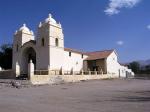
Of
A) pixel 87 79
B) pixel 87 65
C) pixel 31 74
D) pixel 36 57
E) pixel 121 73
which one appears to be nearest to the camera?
pixel 31 74

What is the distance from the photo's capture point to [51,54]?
137 feet

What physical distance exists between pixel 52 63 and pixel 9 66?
17993mm

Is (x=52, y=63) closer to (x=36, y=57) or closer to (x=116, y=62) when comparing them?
(x=36, y=57)

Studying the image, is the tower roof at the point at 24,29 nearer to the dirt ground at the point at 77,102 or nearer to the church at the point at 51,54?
the church at the point at 51,54

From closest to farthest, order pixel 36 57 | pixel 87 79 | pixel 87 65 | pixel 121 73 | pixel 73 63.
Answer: pixel 87 79 → pixel 36 57 → pixel 73 63 → pixel 87 65 → pixel 121 73

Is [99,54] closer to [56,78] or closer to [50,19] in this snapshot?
[50,19]

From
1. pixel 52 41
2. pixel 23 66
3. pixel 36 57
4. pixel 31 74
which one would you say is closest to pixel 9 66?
pixel 23 66

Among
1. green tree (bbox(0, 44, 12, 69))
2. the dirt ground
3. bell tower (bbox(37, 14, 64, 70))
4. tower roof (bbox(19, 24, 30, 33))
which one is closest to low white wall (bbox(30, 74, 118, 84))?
bell tower (bbox(37, 14, 64, 70))

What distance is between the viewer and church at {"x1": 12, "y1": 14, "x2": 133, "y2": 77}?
42188 millimetres

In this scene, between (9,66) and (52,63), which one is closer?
(52,63)

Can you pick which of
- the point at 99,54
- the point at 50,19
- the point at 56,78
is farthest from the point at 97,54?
the point at 56,78

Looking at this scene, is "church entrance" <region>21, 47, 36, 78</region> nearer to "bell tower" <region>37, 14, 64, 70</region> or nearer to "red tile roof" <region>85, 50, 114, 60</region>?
"bell tower" <region>37, 14, 64, 70</region>

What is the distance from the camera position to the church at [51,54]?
42188 millimetres

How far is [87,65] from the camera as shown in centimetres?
5222
